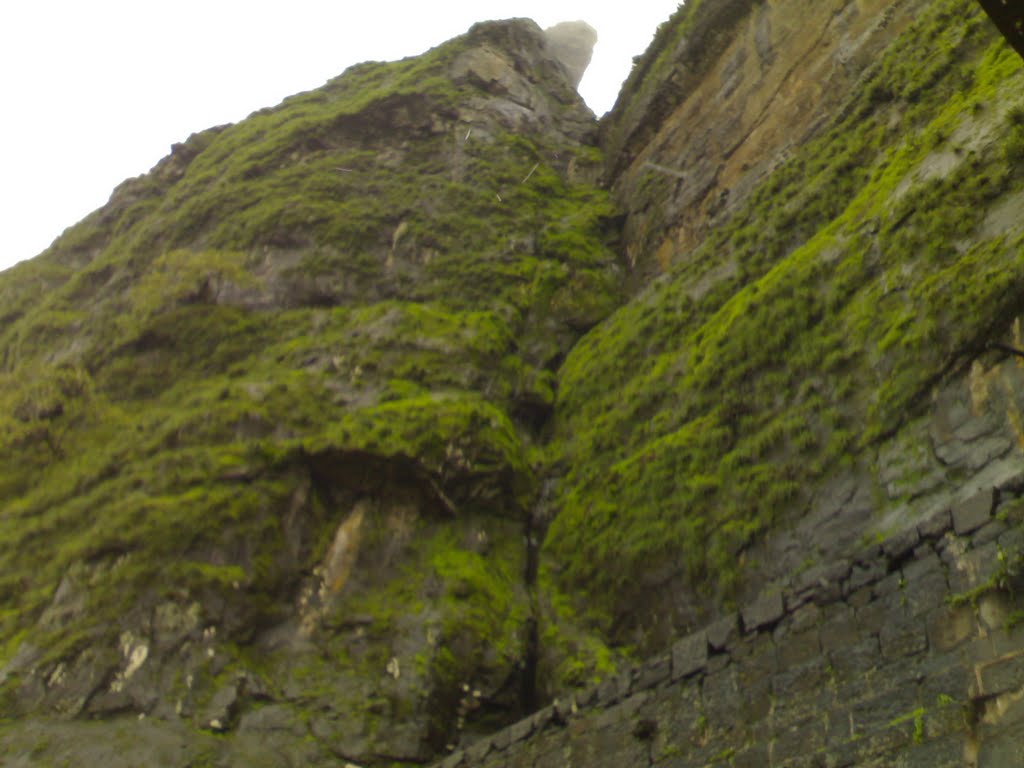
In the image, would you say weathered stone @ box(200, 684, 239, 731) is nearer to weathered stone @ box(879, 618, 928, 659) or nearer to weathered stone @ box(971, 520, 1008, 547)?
weathered stone @ box(879, 618, 928, 659)

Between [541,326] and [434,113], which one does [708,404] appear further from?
[434,113]

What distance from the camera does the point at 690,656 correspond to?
764 cm

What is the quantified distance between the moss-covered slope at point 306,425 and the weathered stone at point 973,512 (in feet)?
23.2

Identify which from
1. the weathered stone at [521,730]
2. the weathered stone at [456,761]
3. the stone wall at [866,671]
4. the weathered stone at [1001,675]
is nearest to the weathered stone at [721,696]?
the stone wall at [866,671]

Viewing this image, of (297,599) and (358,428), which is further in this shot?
(358,428)

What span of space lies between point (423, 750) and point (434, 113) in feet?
61.4

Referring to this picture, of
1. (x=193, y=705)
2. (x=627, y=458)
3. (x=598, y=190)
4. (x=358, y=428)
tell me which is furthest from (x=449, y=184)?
(x=193, y=705)

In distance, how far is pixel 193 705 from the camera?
11781 mm

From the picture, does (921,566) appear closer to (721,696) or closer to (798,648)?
(798,648)

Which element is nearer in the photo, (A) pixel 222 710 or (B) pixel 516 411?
(A) pixel 222 710

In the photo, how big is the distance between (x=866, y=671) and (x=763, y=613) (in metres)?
0.99

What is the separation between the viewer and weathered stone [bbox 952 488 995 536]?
606cm

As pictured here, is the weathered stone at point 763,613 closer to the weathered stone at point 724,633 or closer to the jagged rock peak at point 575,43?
the weathered stone at point 724,633

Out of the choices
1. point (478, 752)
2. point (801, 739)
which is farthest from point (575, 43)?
point (801, 739)
